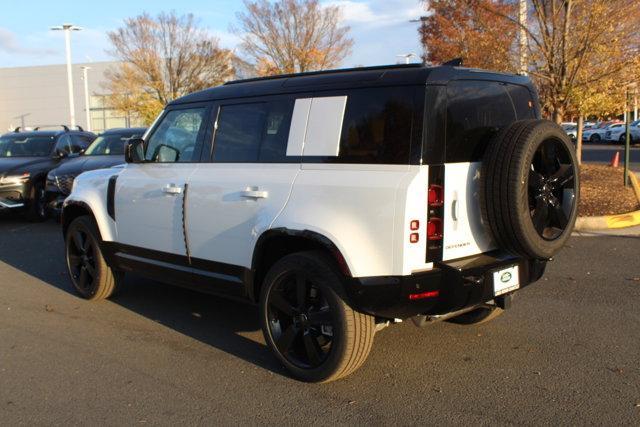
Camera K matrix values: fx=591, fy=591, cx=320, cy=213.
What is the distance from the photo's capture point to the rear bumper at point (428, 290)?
3.44 m

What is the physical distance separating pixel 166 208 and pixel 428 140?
2.33 m

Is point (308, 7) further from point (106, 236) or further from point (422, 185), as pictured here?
point (422, 185)

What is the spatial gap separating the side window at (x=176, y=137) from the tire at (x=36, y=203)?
22.1ft

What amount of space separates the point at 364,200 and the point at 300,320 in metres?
0.99

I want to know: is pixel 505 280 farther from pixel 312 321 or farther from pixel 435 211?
pixel 312 321

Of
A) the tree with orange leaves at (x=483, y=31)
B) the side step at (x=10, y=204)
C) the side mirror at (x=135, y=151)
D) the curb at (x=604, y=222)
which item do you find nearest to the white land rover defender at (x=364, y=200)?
the side mirror at (x=135, y=151)

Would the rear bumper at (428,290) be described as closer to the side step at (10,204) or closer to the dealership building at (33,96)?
the side step at (10,204)

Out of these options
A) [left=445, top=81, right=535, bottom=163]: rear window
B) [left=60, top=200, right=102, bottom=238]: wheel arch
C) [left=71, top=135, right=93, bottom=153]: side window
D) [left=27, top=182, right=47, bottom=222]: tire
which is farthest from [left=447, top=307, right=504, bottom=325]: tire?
[left=71, top=135, right=93, bottom=153]: side window

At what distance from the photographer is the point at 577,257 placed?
23.5 ft

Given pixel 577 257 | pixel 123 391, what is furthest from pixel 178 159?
pixel 577 257

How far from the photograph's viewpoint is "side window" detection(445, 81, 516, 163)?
3.57 metres

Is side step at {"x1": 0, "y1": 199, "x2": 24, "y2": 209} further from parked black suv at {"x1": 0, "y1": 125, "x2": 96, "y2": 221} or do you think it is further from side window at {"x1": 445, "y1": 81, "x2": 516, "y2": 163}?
side window at {"x1": 445, "y1": 81, "x2": 516, "y2": 163}

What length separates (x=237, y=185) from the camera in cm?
418

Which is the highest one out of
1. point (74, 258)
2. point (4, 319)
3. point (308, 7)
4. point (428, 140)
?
point (308, 7)
